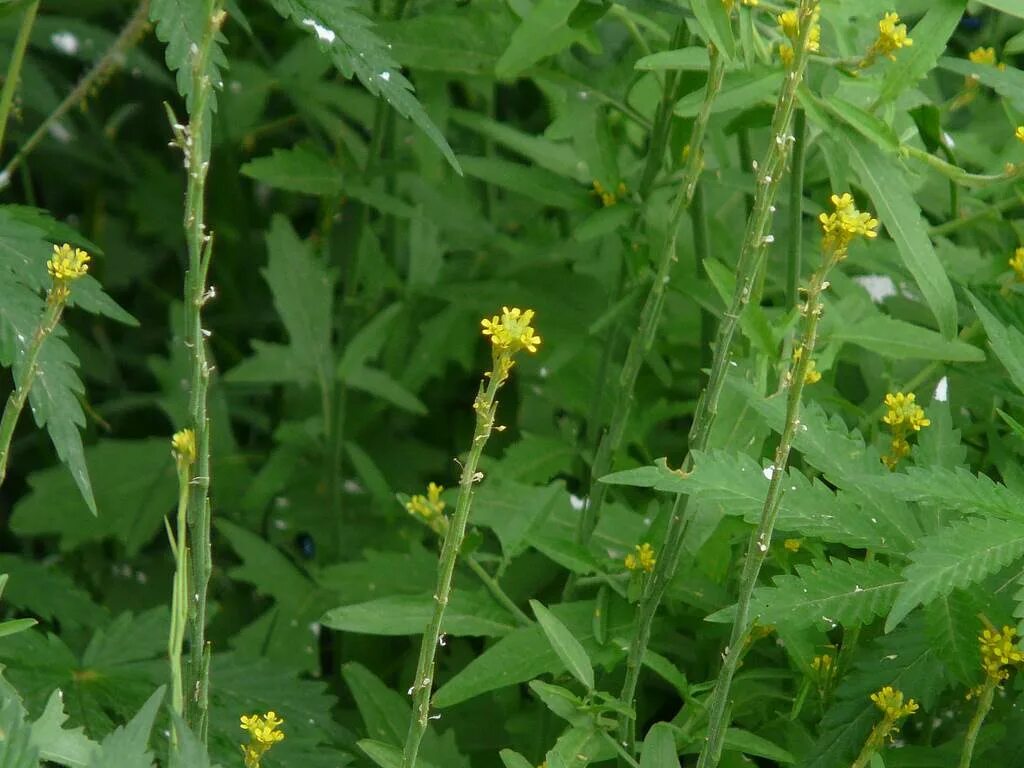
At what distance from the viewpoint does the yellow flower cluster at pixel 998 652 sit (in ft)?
3.73

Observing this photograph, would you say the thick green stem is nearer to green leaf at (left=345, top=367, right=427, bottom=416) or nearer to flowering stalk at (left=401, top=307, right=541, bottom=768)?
flowering stalk at (left=401, top=307, right=541, bottom=768)

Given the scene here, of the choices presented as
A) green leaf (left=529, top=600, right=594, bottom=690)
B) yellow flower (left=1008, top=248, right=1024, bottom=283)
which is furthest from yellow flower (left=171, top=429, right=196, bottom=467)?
yellow flower (left=1008, top=248, right=1024, bottom=283)

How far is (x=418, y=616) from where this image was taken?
145 centimetres

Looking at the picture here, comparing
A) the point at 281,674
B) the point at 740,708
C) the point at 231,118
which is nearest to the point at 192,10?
the point at 281,674

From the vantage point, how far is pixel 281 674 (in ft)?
5.40

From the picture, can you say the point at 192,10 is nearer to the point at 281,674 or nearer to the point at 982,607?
the point at 281,674

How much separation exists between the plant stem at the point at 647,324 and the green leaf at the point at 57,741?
0.53m

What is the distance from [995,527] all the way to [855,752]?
0.27m

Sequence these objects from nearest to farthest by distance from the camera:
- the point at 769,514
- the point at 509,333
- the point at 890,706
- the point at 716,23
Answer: the point at 509,333
the point at 769,514
the point at 890,706
the point at 716,23

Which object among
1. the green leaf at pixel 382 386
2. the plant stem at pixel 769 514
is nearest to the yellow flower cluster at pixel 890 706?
the plant stem at pixel 769 514

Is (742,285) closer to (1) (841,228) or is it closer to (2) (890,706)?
(1) (841,228)

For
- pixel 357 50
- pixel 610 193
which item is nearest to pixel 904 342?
pixel 610 193

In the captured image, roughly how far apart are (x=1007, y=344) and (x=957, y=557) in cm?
28

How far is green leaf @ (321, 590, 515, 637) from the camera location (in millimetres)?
1400
